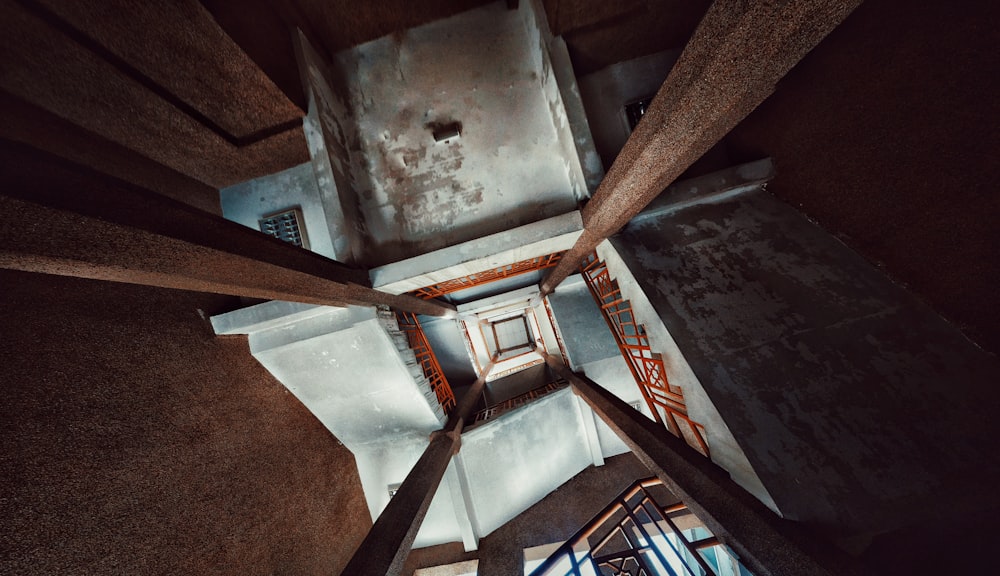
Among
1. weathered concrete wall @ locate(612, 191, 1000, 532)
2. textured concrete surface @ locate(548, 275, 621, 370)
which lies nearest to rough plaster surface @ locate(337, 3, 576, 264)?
weathered concrete wall @ locate(612, 191, 1000, 532)

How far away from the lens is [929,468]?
2.02 m

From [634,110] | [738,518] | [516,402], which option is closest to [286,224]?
[634,110]

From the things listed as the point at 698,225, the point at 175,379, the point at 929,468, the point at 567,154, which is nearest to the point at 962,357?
the point at 929,468

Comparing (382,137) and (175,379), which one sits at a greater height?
(382,137)

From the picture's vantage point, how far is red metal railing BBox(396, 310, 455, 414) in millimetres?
6164

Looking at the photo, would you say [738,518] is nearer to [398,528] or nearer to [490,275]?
[398,528]

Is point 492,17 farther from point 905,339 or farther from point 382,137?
point 905,339

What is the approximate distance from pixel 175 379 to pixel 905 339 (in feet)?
23.1

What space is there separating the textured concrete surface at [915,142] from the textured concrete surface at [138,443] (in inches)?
277

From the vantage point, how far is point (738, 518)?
200 cm

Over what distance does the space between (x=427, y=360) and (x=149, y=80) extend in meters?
5.89

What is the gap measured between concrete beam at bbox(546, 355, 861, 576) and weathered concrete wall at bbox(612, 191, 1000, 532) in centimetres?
24

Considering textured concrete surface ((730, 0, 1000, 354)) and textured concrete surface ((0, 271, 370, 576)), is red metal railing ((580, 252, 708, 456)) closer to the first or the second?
textured concrete surface ((730, 0, 1000, 354))

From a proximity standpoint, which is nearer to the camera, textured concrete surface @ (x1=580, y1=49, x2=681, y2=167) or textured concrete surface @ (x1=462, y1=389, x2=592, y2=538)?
textured concrete surface @ (x1=580, y1=49, x2=681, y2=167)
